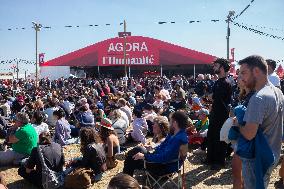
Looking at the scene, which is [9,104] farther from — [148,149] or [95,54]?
[95,54]

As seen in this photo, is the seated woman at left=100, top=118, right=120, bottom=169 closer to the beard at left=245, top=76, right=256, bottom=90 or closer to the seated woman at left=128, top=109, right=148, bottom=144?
the seated woman at left=128, top=109, right=148, bottom=144

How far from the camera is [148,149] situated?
6.53 meters

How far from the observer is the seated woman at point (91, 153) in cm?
634

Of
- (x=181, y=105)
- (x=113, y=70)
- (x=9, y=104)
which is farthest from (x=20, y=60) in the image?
(x=181, y=105)

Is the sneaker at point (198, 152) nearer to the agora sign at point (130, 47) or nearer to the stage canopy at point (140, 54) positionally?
the stage canopy at point (140, 54)

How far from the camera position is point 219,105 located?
6527 mm

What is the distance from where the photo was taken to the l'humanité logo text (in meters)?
35.0

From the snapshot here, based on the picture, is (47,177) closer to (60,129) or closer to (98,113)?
(60,129)

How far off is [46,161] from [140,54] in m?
29.3

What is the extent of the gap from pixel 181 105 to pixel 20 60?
207 ft

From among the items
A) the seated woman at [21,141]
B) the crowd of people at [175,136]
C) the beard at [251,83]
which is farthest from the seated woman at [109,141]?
the beard at [251,83]

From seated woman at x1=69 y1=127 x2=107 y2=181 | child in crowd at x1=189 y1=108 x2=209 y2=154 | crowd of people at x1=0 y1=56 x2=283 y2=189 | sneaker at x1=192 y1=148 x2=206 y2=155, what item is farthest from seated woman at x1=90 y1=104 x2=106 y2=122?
seated woman at x1=69 y1=127 x2=107 y2=181

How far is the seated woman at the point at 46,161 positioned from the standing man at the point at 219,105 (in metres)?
2.75

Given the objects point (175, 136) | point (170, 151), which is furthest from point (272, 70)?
point (170, 151)
